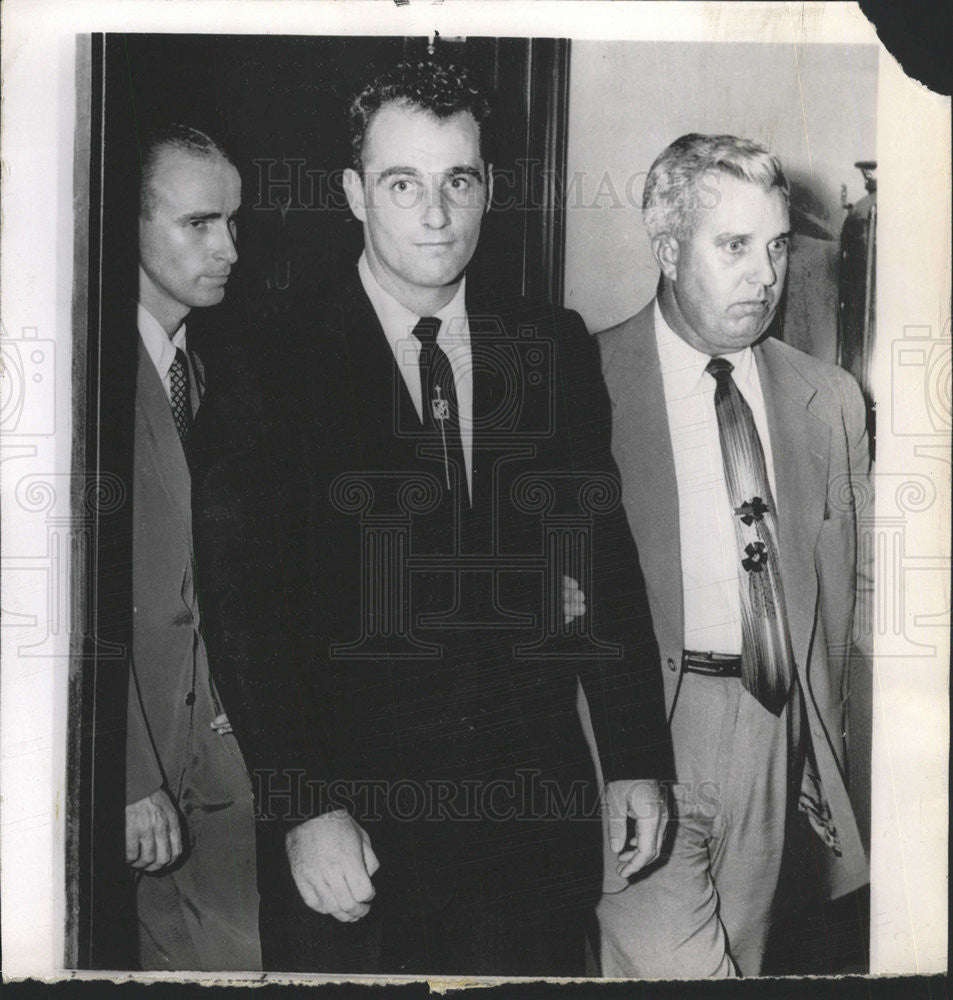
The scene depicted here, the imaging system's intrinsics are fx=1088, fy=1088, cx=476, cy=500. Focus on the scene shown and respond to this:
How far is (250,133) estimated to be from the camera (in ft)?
6.89

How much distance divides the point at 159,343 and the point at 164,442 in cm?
19

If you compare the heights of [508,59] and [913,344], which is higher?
[508,59]

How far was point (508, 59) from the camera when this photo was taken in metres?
2.11

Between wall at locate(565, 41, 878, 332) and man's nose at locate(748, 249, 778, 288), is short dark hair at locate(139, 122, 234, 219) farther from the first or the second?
man's nose at locate(748, 249, 778, 288)

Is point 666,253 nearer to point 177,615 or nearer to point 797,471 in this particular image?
point 797,471

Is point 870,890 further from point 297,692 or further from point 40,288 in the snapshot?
point 40,288

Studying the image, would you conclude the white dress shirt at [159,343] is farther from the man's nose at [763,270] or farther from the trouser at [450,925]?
the man's nose at [763,270]

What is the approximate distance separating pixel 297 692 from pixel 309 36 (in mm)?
1272

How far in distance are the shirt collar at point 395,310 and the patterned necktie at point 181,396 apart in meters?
0.38

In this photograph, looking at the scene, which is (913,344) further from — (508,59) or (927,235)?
(508,59)

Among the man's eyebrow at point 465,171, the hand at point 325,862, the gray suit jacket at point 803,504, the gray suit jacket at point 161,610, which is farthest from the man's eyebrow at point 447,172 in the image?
the hand at point 325,862

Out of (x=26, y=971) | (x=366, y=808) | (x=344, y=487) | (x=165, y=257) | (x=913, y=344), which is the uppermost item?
(x=165, y=257)

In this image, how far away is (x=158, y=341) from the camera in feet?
6.91

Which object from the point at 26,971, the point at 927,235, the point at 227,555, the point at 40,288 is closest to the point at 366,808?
the point at 227,555
